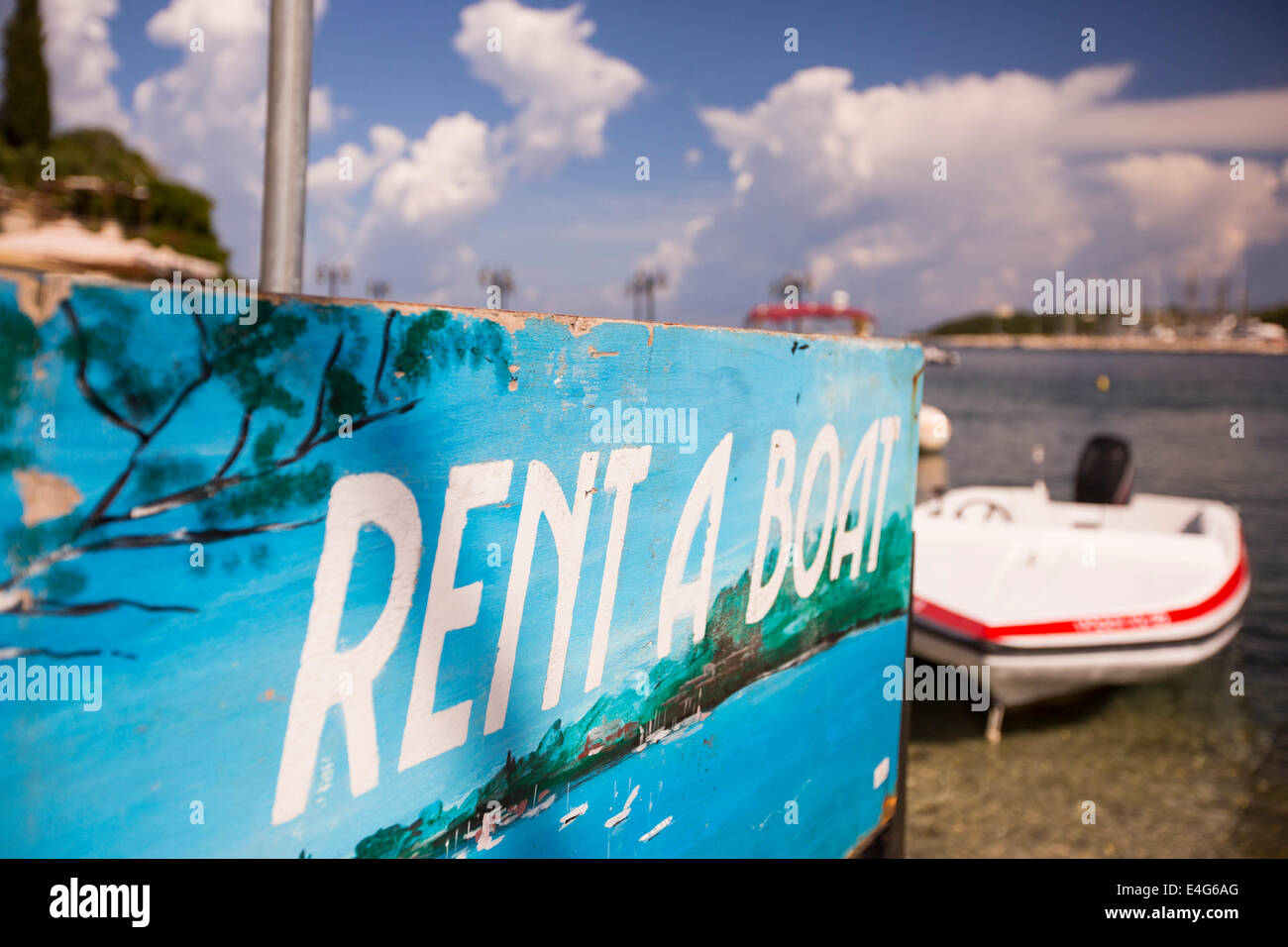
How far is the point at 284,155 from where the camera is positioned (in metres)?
2.00

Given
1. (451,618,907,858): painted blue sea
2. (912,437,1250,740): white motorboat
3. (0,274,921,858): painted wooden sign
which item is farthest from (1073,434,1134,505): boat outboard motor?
(0,274,921,858): painted wooden sign

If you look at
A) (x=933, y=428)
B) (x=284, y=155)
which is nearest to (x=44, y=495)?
(x=284, y=155)

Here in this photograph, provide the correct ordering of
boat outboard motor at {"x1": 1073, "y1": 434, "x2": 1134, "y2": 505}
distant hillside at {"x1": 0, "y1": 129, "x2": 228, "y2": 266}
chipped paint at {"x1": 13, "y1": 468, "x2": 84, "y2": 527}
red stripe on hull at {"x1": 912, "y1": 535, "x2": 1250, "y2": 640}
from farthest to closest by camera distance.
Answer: distant hillside at {"x1": 0, "y1": 129, "x2": 228, "y2": 266} → boat outboard motor at {"x1": 1073, "y1": 434, "x2": 1134, "y2": 505} → red stripe on hull at {"x1": 912, "y1": 535, "x2": 1250, "y2": 640} → chipped paint at {"x1": 13, "y1": 468, "x2": 84, "y2": 527}

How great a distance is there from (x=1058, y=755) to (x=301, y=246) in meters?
6.09

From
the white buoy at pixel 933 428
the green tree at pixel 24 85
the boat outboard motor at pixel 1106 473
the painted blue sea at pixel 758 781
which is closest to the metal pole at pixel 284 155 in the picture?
the painted blue sea at pixel 758 781

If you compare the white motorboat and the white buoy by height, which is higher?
the white buoy

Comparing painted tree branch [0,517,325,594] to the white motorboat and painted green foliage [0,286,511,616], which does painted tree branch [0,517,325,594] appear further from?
the white motorboat

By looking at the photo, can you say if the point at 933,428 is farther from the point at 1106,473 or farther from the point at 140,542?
the point at 140,542

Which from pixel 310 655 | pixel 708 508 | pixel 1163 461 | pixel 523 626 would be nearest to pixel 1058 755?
pixel 708 508

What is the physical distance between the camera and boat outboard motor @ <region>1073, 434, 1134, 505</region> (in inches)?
347

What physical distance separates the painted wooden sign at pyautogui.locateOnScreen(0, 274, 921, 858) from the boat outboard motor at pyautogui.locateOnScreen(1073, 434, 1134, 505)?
7883 mm

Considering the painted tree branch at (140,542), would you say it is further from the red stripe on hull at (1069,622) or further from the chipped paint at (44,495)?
the red stripe on hull at (1069,622)

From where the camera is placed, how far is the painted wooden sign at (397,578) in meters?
0.99

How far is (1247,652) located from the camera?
833 centimetres
